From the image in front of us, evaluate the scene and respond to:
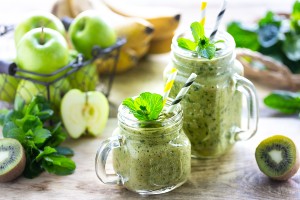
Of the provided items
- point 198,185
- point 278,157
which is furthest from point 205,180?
point 278,157

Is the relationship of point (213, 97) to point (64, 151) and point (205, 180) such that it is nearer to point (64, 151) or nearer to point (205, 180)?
point (205, 180)

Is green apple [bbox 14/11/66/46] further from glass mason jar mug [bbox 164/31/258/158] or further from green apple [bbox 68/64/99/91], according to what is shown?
glass mason jar mug [bbox 164/31/258/158]

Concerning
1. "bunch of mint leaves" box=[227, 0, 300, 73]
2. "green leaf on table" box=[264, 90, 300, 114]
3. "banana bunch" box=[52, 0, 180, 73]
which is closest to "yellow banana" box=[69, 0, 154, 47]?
"banana bunch" box=[52, 0, 180, 73]

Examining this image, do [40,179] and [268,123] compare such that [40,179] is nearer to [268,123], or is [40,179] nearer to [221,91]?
[221,91]

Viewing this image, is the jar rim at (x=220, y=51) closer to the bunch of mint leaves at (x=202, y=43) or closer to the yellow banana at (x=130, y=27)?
the bunch of mint leaves at (x=202, y=43)

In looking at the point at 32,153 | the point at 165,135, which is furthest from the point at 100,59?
the point at 165,135
